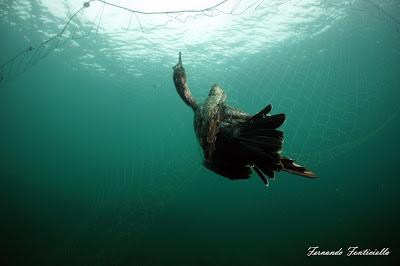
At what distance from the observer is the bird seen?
247 cm

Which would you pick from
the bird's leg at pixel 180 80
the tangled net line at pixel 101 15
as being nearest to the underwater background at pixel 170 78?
the tangled net line at pixel 101 15

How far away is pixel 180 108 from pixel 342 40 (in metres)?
49.5

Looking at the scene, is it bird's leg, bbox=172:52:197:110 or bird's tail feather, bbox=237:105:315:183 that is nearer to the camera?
bird's tail feather, bbox=237:105:315:183

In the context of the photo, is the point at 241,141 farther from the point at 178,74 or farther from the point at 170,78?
the point at 170,78

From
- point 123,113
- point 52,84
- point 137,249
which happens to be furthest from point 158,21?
point 123,113

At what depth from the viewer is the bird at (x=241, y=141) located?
2.47m

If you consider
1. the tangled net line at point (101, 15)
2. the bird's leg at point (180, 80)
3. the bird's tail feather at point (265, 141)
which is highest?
the tangled net line at point (101, 15)

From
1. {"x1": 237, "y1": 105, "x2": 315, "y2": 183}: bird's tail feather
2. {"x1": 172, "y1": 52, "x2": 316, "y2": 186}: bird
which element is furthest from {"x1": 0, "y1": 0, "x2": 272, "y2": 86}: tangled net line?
{"x1": 237, "y1": 105, "x2": 315, "y2": 183}: bird's tail feather

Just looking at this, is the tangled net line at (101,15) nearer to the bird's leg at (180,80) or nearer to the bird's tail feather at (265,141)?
the bird's leg at (180,80)

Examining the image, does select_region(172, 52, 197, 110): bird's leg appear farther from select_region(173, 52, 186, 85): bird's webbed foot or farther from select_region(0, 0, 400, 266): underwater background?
select_region(0, 0, 400, 266): underwater background

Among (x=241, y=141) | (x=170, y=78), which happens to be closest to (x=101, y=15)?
(x=170, y=78)

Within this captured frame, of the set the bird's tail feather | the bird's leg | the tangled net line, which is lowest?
the bird's tail feather

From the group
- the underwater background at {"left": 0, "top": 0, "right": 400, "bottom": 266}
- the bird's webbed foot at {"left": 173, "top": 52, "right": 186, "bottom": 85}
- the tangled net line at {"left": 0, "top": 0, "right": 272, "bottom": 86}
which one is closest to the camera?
the bird's webbed foot at {"left": 173, "top": 52, "right": 186, "bottom": 85}

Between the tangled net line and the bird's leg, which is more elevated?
the tangled net line
